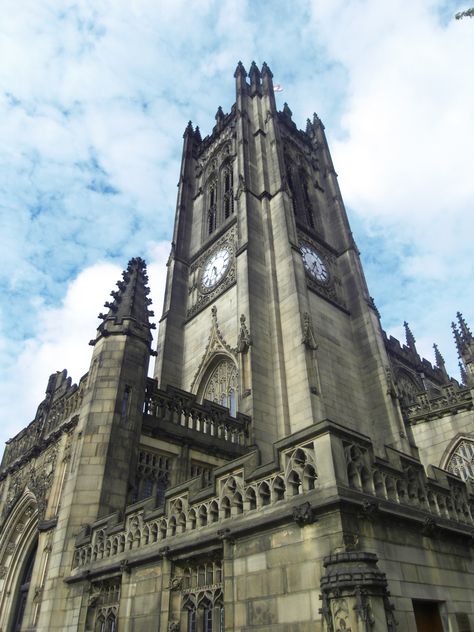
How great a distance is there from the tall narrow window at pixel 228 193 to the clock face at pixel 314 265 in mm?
5860

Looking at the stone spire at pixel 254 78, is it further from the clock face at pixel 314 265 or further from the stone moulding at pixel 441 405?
the stone moulding at pixel 441 405

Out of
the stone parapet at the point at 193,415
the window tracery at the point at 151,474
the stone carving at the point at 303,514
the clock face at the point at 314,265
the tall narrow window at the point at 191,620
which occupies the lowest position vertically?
the tall narrow window at the point at 191,620

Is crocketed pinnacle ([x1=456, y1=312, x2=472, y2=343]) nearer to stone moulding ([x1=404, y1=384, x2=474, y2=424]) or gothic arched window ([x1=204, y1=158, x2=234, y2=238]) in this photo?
stone moulding ([x1=404, y1=384, x2=474, y2=424])

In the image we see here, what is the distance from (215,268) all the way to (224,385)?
747cm

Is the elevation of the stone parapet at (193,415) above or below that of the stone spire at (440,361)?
below

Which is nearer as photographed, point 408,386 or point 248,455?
point 248,455

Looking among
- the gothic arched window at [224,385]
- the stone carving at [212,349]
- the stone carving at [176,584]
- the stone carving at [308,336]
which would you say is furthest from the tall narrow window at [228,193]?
the stone carving at [176,584]

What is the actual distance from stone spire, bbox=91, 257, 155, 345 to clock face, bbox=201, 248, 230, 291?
9928mm

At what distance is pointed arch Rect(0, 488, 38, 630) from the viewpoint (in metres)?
14.4

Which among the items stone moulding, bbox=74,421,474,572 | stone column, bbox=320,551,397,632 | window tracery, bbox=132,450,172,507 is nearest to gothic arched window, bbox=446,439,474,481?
stone moulding, bbox=74,421,474,572

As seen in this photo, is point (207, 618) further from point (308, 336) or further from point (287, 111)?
point (287, 111)

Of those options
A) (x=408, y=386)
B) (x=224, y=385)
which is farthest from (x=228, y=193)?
(x=408, y=386)

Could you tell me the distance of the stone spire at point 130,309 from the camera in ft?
42.0

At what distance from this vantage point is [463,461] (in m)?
18.5
